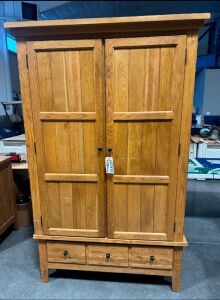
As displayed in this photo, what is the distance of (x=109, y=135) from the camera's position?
4.58ft

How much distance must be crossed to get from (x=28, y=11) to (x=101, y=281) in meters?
3.66

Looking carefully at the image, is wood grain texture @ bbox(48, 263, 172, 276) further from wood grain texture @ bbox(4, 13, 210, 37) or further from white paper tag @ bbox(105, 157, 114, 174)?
wood grain texture @ bbox(4, 13, 210, 37)

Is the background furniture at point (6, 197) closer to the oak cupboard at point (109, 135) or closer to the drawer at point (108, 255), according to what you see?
the oak cupboard at point (109, 135)

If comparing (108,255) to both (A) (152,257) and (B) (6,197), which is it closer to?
(A) (152,257)

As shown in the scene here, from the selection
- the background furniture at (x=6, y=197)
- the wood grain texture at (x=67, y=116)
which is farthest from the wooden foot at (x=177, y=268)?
the background furniture at (x=6, y=197)

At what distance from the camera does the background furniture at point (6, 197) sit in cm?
213

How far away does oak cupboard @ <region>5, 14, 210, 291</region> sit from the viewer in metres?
1.26

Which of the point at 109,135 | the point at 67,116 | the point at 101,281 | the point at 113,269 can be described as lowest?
the point at 101,281

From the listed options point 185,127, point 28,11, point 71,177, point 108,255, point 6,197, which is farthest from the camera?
point 28,11

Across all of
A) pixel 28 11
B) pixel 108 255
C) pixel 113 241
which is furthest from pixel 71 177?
pixel 28 11

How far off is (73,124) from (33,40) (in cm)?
56

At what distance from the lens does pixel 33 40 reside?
132 cm

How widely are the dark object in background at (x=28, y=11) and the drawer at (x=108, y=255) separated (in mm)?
3361

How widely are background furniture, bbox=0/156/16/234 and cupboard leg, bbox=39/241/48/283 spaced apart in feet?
2.29
